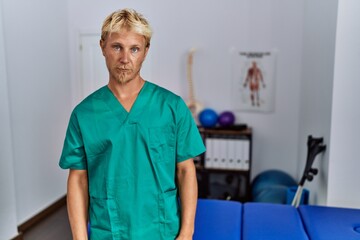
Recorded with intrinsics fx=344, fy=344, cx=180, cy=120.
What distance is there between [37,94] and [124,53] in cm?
226

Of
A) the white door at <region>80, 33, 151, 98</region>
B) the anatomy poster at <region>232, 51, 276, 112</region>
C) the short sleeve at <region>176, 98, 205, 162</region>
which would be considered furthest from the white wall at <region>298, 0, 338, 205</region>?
the white door at <region>80, 33, 151, 98</region>

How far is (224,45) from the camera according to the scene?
343 cm

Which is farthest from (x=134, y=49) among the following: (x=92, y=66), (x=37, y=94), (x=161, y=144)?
(x=92, y=66)

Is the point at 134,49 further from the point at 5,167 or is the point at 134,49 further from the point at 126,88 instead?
the point at 5,167

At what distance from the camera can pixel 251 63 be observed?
3.40m

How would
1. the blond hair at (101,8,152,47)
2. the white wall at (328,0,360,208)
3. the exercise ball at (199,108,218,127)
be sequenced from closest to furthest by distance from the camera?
the blond hair at (101,8,152,47) → the white wall at (328,0,360,208) → the exercise ball at (199,108,218,127)

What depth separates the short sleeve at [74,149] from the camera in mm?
1057

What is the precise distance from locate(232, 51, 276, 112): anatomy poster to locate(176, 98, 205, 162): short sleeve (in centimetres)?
243

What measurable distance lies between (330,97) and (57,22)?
2506 mm

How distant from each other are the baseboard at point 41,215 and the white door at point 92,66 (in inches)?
45.5

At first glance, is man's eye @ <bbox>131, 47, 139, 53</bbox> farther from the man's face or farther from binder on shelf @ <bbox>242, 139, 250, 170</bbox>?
binder on shelf @ <bbox>242, 139, 250, 170</bbox>

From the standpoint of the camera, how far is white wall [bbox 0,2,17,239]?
7.69 ft

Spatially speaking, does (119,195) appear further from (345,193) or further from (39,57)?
(39,57)

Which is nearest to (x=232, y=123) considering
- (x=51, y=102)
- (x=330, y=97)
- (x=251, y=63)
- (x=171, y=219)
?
(x=251, y=63)
